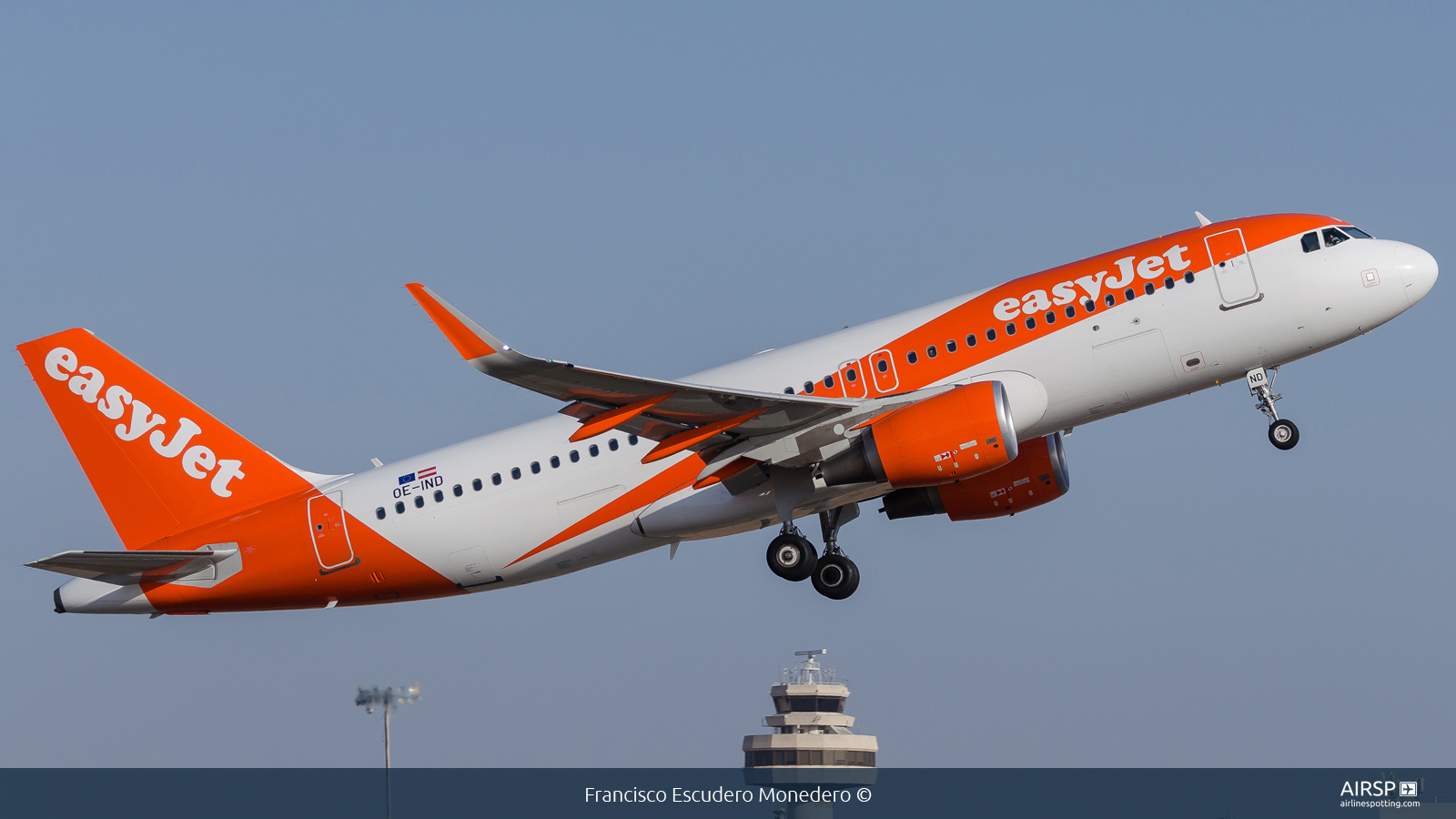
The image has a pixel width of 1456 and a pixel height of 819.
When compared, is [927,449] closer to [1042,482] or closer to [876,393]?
[876,393]

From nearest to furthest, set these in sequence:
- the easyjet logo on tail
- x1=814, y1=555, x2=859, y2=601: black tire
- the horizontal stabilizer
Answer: the horizontal stabilizer < x1=814, y1=555, x2=859, y2=601: black tire < the easyjet logo on tail

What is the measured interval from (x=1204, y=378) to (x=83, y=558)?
23.5 metres

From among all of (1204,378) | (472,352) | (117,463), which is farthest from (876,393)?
(117,463)

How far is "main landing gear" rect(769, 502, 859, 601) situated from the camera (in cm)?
3294

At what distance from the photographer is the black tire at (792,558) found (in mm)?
32875

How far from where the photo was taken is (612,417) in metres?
27.1

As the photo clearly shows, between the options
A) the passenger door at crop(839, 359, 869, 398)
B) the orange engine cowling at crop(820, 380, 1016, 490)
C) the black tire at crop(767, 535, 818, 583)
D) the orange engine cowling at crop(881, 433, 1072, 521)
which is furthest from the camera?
the orange engine cowling at crop(881, 433, 1072, 521)

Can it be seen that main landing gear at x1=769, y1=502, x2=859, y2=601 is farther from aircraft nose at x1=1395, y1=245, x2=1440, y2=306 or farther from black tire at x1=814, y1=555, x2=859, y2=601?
aircraft nose at x1=1395, y1=245, x2=1440, y2=306

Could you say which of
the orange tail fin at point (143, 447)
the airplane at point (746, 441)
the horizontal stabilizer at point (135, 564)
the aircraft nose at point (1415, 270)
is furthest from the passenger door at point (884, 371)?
the horizontal stabilizer at point (135, 564)

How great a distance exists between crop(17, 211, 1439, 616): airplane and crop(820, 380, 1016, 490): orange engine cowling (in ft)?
0.16

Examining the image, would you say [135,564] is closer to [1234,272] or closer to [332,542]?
[332,542]

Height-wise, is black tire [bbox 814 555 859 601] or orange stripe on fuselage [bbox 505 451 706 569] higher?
orange stripe on fuselage [bbox 505 451 706 569]

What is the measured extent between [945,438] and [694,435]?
4.81 m

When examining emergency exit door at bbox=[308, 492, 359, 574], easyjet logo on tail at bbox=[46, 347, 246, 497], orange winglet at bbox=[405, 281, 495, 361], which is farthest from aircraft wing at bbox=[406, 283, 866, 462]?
easyjet logo on tail at bbox=[46, 347, 246, 497]
